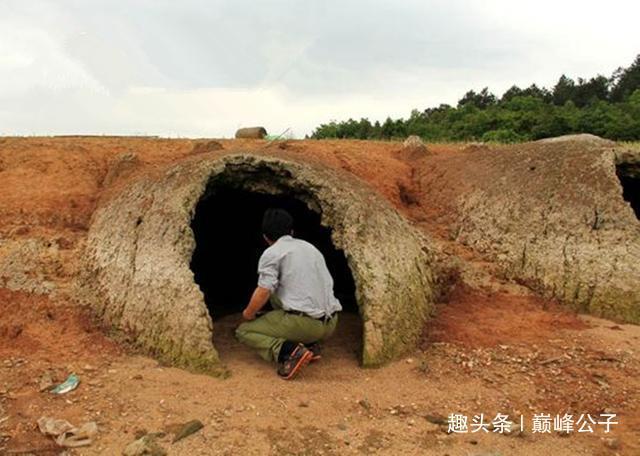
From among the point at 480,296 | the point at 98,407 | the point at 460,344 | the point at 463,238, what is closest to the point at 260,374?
the point at 98,407

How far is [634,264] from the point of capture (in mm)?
6879

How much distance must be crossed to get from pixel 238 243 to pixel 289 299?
3.66m

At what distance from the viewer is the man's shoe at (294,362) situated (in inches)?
201

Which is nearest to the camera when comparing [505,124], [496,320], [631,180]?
[496,320]

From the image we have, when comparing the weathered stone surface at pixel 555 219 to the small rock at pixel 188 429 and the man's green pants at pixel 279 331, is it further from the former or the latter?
the small rock at pixel 188 429

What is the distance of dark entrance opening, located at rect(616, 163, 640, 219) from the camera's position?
327 inches

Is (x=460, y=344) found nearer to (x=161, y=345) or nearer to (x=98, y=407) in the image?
(x=161, y=345)

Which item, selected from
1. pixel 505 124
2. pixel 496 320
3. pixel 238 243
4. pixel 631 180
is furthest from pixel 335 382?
pixel 505 124

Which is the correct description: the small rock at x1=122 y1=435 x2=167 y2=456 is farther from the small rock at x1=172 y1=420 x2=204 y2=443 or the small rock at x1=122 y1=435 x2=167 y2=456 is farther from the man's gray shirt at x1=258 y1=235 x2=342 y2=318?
the man's gray shirt at x1=258 y1=235 x2=342 y2=318

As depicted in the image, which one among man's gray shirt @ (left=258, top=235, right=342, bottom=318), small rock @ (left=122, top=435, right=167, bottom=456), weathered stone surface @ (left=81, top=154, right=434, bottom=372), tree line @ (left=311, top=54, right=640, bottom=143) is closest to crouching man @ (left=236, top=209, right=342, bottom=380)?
man's gray shirt @ (left=258, top=235, right=342, bottom=318)

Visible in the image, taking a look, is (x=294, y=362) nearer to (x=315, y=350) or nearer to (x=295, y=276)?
(x=315, y=350)

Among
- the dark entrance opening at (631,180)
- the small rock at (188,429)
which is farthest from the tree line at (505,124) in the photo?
the small rock at (188,429)

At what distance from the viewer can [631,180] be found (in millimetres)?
8938

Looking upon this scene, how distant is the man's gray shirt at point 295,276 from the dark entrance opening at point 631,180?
16.4ft
